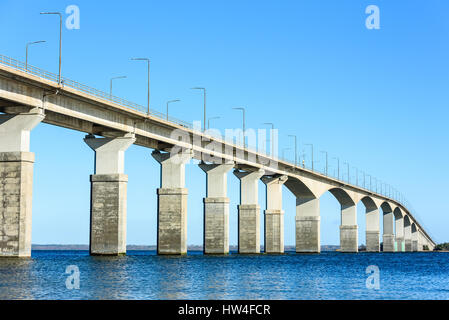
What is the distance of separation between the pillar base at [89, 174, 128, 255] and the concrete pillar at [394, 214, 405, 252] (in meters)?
144

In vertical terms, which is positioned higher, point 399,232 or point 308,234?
point 399,232

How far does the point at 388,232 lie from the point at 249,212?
3904 inches

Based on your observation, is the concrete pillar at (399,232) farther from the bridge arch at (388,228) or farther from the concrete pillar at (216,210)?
the concrete pillar at (216,210)

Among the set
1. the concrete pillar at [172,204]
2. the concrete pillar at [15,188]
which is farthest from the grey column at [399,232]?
the concrete pillar at [15,188]

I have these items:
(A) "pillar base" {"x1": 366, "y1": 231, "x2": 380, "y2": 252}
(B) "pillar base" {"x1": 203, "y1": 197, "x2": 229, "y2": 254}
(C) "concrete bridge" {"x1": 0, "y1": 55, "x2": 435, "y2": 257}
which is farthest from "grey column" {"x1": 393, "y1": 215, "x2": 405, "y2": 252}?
(B) "pillar base" {"x1": 203, "y1": 197, "x2": 229, "y2": 254}

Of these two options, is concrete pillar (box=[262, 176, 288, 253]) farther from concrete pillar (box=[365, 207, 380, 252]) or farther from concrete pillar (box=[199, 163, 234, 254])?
concrete pillar (box=[365, 207, 380, 252])

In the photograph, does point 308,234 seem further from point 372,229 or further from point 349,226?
point 372,229

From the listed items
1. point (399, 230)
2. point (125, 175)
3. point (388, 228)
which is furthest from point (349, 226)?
point (125, 175)

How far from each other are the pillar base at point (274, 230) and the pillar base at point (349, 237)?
141ft

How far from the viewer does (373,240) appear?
16175 centimetres

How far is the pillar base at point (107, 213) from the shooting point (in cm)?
5966
